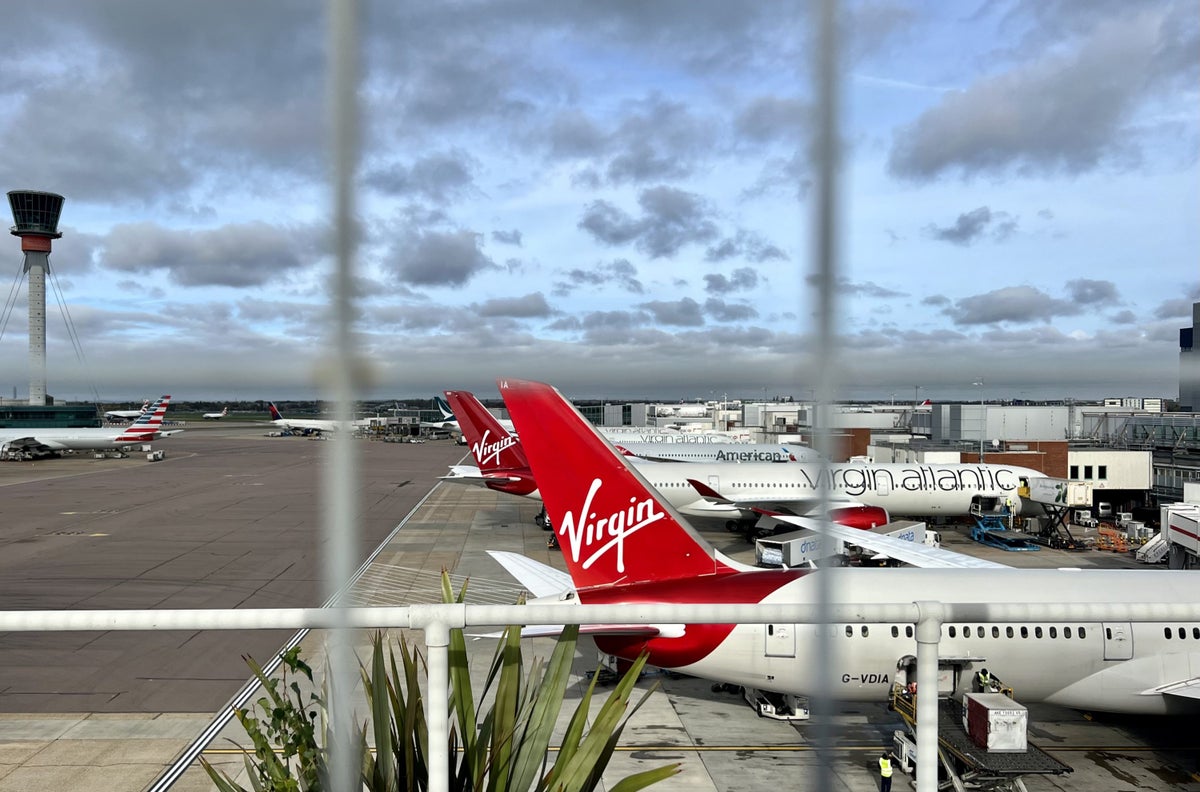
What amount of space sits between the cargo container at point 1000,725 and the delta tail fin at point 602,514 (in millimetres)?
4869

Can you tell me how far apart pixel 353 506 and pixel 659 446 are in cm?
5380

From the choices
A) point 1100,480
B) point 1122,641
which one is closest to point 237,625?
point 1122,641

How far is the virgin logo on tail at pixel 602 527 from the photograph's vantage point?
45.0 feet

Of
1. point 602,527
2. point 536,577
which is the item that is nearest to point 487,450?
point 536,577

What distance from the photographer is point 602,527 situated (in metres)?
13.9

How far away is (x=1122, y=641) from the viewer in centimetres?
1527

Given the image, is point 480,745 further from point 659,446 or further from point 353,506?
point 659,446

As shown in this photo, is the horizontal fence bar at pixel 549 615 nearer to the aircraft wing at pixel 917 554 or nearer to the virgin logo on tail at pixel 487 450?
the aircraft wing at pixel 917 554

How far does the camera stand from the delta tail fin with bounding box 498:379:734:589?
42.4 ft

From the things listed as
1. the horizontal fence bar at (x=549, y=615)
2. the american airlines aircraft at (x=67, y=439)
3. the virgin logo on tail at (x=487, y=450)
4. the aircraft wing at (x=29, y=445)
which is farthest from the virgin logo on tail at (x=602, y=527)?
the aircraft wing at (x=29, y=445)

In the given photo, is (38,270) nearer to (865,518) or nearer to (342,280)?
(342,280)

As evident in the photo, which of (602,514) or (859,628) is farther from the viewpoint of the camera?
(859,628)

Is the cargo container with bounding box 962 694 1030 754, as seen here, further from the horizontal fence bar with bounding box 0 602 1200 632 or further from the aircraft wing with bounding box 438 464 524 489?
the aircraft wing with bounding box 438 464 524 489

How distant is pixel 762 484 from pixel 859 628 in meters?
27.3
